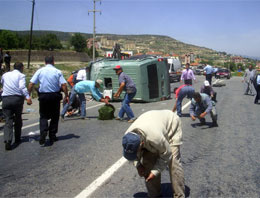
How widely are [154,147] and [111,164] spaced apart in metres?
2.34

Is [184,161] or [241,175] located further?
[184,161]

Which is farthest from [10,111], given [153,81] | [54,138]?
[153,81]

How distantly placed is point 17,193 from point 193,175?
2714 mm

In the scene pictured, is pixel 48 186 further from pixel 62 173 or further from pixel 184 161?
pixel 184 161

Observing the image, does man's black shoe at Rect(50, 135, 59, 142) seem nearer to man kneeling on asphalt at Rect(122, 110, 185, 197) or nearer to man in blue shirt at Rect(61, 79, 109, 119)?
man in blue shirt at Rect(61, 79, 109, 119)

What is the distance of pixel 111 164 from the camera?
5492mm

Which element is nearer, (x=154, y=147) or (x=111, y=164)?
(x=154, y=147)

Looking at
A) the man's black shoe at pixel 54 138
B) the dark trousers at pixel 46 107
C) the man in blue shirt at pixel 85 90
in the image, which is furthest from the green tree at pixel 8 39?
the dark trousers at pixel 46 107

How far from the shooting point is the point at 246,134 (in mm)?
7988

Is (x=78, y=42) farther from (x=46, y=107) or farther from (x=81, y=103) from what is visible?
(x=46, y=107)

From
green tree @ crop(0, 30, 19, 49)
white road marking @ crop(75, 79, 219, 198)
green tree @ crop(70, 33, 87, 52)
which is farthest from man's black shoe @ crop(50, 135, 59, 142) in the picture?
green tree @ crop(70, 33, 87, 52)

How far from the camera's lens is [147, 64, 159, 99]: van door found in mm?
15227

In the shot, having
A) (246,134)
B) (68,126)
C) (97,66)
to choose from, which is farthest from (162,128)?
(97,66)

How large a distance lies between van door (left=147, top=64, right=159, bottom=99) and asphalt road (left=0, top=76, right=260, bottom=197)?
6.73 m
